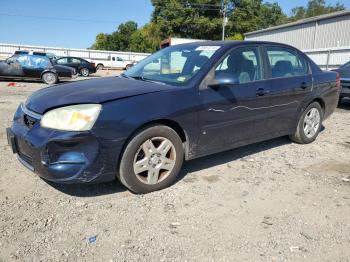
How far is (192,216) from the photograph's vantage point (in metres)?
3.28

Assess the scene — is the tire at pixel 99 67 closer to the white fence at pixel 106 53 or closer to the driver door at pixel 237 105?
the white fence at pixel 106 53

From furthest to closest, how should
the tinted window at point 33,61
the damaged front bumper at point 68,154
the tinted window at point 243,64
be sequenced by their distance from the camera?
the tinted window at point 33,61, the tinted window at point 243,64, the damaged front bumper at point 68,154

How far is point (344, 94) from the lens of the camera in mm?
9617

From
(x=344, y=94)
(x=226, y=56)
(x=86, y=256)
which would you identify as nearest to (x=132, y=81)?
(x=226, y=56)

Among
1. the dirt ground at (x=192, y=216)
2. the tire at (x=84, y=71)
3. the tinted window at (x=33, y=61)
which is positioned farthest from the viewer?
the tire at (x=84, y=71)

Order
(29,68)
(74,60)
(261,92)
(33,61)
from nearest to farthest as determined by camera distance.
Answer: (261,92) → (29,68) → (33,61) → (74,60)

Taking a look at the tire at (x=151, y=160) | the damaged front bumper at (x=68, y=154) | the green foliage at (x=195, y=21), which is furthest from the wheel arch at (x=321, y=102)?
the green foliage at (x=195, y=21)

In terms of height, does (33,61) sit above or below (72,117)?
above

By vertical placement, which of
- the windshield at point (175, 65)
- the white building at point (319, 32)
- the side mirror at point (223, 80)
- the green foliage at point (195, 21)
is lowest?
the side mirror at point (223, 80)

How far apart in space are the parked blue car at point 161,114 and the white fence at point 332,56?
38.0ft

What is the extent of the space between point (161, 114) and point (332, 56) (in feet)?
48.9

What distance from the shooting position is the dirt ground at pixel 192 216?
2738 mm

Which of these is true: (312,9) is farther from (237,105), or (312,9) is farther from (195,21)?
(237,105)

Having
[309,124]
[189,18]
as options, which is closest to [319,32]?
[309,124]
